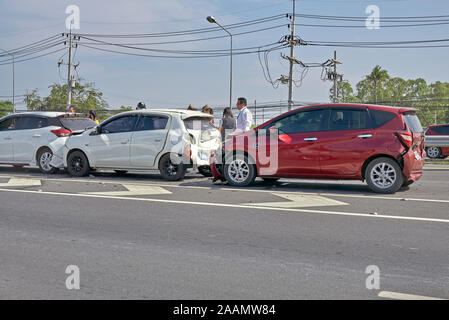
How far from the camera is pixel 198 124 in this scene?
38.9 ft

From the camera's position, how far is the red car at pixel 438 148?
955 inches

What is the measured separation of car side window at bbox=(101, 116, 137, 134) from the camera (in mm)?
12211

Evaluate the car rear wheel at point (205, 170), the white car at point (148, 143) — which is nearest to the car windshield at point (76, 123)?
the white car at point (148, 143)

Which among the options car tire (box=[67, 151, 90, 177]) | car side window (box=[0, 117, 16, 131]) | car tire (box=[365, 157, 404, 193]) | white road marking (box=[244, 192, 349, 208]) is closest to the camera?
white road marking (box=[244, 192, 349, 208])

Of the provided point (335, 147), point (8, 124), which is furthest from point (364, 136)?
point (8, 124)

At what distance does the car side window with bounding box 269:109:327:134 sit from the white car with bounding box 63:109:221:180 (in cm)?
210

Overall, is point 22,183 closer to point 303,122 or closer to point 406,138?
point 303,122

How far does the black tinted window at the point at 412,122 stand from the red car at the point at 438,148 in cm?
1559

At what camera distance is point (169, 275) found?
4570mm

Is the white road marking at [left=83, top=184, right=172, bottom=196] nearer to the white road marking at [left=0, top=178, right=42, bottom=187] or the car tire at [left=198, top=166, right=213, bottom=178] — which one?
the car tire at [left=198, top=166, right=213, bottom=178]

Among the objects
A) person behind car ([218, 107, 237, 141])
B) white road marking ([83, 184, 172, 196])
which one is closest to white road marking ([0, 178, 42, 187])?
white road marking ([83, 184, 172, 196])

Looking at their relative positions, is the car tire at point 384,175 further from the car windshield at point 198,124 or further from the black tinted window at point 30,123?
the black tinted window at point 30,123

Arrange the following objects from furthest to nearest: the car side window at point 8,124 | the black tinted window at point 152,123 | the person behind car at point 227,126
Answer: the car side window at point 8,124, the person behind car at point 227,126, the black tinted window at point 152,123

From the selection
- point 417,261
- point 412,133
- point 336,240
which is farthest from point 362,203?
point 417,261
